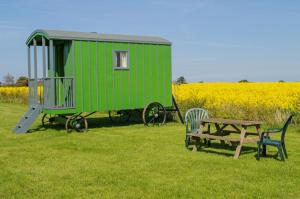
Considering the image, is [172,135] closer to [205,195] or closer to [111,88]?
[111,88]

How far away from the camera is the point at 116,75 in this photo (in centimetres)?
1662

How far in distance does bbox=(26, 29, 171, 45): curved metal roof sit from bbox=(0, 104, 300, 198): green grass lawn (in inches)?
158

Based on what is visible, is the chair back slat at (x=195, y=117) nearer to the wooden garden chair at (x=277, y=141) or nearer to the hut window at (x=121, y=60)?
the wooden garden chair at (x=277, y=141)

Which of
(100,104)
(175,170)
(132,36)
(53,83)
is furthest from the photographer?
(132,36)

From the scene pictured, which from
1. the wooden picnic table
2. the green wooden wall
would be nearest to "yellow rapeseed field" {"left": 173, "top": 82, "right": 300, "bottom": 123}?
the green wooden wall

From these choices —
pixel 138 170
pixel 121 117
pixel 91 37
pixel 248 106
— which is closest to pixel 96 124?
pixel 121 117

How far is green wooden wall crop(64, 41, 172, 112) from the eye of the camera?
15.7 metres

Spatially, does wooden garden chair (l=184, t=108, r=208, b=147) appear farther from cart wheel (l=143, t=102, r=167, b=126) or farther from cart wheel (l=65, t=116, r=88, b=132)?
cart wheel (l=143, t=102, r=167, b=126)

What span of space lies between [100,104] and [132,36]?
127 inches

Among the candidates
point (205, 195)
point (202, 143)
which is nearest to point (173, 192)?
point (205, 195)

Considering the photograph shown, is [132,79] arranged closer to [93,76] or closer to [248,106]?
[93,76]

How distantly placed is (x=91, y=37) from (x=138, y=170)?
8557mm

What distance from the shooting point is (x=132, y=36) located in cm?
1730

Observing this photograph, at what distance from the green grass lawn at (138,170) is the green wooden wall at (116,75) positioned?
325 centimetres
